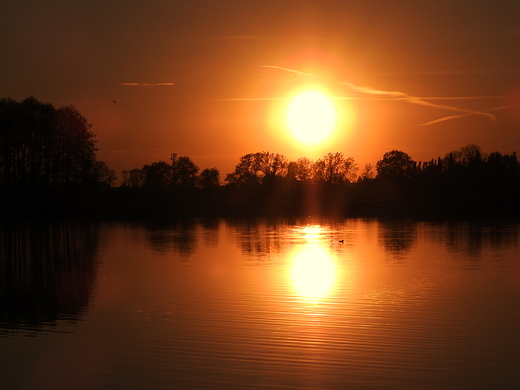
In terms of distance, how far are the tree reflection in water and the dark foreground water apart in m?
0.08

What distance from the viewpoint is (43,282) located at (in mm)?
19812

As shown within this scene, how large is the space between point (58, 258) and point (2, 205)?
41.9 m

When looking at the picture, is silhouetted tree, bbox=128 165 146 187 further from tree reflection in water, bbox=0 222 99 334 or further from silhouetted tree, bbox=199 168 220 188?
tree reflection in water, bbox=0 222 99 334

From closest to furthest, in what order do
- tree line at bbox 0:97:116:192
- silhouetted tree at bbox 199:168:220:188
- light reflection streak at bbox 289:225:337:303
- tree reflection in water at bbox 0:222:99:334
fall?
tree reflection in water at bbox 0:222:99:334
light reflection streak at bbox 289:225:337:303
tree line at bbox 0:97:116:192
silhouetted tree at bbox 199:168:220:188

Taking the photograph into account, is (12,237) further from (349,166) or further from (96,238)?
(349,166)

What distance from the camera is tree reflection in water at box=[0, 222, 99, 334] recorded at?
14195 millimetres

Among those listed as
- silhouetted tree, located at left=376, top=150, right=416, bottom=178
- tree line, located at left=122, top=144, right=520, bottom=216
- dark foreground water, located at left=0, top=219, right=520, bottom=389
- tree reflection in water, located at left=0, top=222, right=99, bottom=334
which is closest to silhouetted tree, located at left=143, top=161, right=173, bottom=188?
tree line, located at left=122, top=144, right=520, bottom=216

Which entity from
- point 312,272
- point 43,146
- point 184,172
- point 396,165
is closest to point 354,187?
point 396,165

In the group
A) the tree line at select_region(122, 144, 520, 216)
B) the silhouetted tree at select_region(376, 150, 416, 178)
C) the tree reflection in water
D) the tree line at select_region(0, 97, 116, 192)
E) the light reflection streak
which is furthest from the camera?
the silhouetted tree at select_region(376, 150, 416, 178)

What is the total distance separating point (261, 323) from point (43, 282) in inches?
389

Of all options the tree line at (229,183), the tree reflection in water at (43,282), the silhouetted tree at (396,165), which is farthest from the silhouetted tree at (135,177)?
the tree reflection in water at (43,282)

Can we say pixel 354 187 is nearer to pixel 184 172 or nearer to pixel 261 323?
pixel 184 172

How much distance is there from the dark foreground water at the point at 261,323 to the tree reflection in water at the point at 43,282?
0.08 metres

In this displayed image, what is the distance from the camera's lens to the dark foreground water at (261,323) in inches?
384
